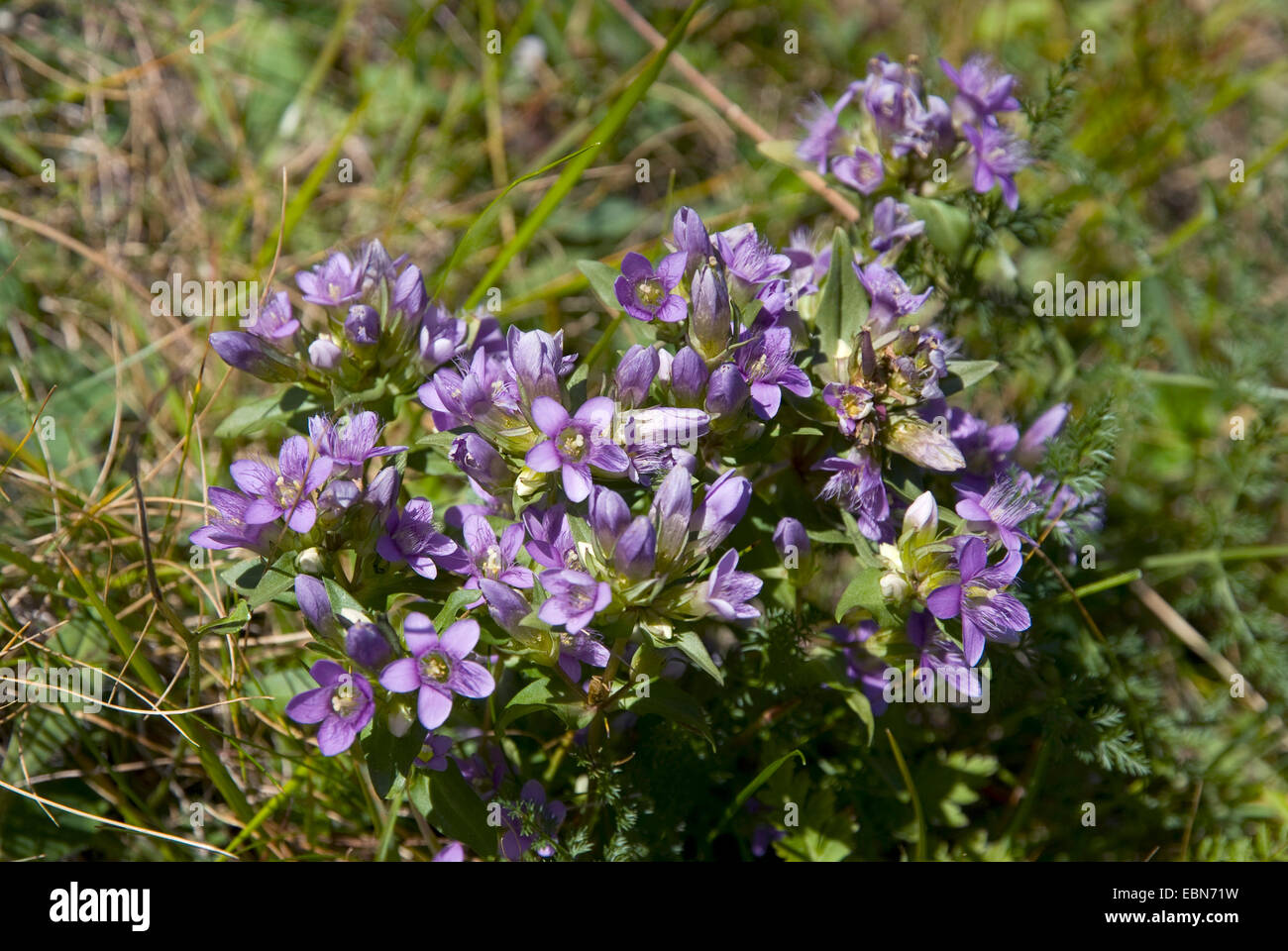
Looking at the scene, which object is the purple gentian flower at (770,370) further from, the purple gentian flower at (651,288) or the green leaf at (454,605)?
the green leaf at (454,605)

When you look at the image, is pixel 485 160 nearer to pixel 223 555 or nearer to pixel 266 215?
pixel 266 215

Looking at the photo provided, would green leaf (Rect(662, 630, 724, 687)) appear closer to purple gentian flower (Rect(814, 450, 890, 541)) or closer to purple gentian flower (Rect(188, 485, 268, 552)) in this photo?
purple gentian flower (Rect(814, 450, 890, 541))

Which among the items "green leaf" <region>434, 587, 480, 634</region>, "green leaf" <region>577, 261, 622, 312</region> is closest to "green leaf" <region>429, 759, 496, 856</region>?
"green leaf" <region>434, 587, 480, 634</region>

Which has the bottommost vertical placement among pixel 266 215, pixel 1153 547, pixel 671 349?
pixel 1153 547

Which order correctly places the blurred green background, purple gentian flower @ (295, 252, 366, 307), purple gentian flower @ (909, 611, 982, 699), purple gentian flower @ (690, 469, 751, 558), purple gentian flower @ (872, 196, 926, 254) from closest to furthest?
purple gentian flower @ (690, 469, 751, 558) < purple gentian flower @ (909, 611, 982, 699) < purple gentian flower @ (295, 252, 366, 307) < purple gentian flower @ (872, 196, 926, 254) < the blurred green background
